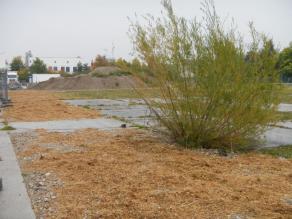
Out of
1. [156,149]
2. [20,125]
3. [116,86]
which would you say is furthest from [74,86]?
[156,149]

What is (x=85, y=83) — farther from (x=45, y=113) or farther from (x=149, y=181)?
(x=149, y=181)

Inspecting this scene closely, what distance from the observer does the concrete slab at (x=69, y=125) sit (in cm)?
1076

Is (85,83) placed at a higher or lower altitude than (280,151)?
higher

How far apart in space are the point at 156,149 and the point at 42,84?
57.5 meters

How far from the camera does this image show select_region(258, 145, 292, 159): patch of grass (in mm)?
7203

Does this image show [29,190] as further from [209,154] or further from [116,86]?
[116,86]

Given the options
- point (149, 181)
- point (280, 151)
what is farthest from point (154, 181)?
point (280, 151)

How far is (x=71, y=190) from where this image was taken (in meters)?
4.96

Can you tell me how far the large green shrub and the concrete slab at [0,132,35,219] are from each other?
2868mm

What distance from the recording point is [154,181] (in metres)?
5.29

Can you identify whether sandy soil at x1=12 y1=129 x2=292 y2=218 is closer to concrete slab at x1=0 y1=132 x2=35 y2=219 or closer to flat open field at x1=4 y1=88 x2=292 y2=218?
flat open field at x1=4 y1=88 x2=292 y2=218

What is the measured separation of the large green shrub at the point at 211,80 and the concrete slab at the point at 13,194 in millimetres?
2868

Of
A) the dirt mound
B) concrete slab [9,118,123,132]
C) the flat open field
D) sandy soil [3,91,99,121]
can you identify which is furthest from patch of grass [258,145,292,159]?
the dirt mound

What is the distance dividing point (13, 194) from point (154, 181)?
1.64 meters
